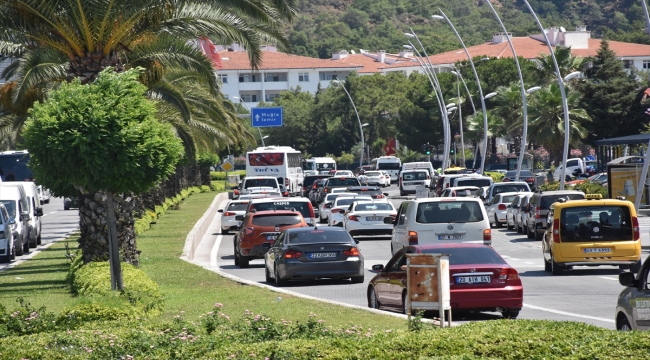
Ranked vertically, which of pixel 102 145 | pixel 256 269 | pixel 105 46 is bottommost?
pixel 256 269

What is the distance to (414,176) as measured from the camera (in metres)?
69.6

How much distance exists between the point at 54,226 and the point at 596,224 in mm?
33117

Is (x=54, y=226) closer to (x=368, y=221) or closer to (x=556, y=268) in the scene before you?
(x=368, y=221)

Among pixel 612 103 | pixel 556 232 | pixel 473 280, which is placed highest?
pixel 612 103

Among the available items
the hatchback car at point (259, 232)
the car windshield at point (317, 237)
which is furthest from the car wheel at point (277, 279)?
the hatchback car at point (259, 232)

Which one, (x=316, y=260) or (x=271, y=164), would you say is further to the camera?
(x=271, y=164)

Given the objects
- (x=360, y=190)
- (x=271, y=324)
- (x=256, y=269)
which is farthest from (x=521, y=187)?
(x=271, y=324)

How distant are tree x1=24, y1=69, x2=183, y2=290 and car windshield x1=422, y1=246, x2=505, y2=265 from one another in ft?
15.6

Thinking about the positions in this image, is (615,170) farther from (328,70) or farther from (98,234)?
(328,70)

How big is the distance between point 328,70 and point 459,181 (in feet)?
352

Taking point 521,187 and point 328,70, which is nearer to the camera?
point 521,187

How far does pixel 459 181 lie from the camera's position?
4800 cm

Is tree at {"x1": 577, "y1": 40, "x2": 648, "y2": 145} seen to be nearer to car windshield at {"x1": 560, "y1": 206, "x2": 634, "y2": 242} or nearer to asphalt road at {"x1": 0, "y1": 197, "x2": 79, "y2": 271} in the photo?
asphalt road at {"x1": 0, "y1": 197, "x2": 79, "y2": 271}

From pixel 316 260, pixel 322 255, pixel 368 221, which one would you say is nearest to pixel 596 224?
pixel 322 255
